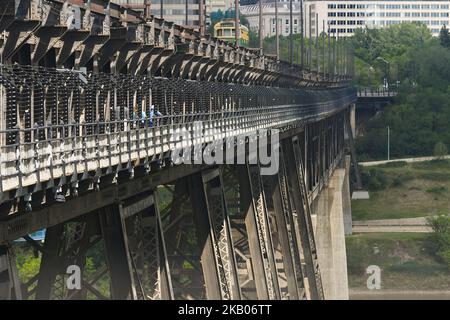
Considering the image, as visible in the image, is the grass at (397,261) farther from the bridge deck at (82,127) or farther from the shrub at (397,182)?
the bridge deck at (82,127)

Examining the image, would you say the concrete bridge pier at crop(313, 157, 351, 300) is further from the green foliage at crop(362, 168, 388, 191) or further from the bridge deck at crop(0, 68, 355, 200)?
the bridge deck at crop(0, 68, 355, 200)

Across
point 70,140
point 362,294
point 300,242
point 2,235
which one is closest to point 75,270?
point 70,140

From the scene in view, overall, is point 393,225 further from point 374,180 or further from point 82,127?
point 82,127

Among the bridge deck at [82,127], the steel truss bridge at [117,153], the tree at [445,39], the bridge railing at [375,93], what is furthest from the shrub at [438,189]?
the bridge deck at [82,127]

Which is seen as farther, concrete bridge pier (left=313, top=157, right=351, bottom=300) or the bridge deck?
concrete bridge pier (left=313, top=157, right=351, bottom=300)

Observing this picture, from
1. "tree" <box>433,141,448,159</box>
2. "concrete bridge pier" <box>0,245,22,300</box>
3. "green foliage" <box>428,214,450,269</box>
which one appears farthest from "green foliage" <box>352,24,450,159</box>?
"concrete bridge pier" <box>0,245,22,300</box>

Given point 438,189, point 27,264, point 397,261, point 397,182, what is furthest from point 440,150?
point 27,264
